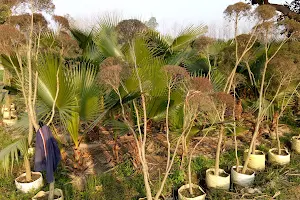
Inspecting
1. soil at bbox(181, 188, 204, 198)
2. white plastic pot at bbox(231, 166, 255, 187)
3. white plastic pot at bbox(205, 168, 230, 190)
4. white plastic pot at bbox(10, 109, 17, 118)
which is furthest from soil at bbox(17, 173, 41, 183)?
white plastic pot at bbox(10, 109, 17, 118)

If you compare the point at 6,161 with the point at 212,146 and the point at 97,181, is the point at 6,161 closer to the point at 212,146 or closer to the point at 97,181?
the point at 97,181

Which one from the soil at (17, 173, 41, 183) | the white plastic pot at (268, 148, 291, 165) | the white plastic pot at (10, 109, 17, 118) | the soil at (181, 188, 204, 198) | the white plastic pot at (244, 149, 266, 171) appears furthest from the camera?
the white plastic pot at (10, 109, 17, 118)

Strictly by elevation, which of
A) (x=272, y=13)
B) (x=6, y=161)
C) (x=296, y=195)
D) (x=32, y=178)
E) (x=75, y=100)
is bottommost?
(x=296, y=195)

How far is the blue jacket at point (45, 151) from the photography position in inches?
115

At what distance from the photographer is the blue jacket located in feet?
9.60

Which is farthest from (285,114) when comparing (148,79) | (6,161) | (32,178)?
(6,161)

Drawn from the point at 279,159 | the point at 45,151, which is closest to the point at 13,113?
the point at 45,151

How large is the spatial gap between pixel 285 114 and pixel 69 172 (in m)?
4.57

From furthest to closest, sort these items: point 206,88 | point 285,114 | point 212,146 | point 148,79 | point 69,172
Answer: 1. point 285,114
2. point 212,146
3. point 69,172
4. point 148,79
5. point 206,88

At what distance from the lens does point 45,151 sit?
9.68ft

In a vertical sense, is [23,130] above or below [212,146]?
above

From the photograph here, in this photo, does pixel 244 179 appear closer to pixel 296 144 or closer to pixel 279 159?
pixel 279 159

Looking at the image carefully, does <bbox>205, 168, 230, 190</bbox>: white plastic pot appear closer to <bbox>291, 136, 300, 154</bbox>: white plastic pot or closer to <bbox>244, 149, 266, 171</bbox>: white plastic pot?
<bbox>244, 149, 266, 171</bbox>: white plastic pot

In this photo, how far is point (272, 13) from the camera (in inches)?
128
